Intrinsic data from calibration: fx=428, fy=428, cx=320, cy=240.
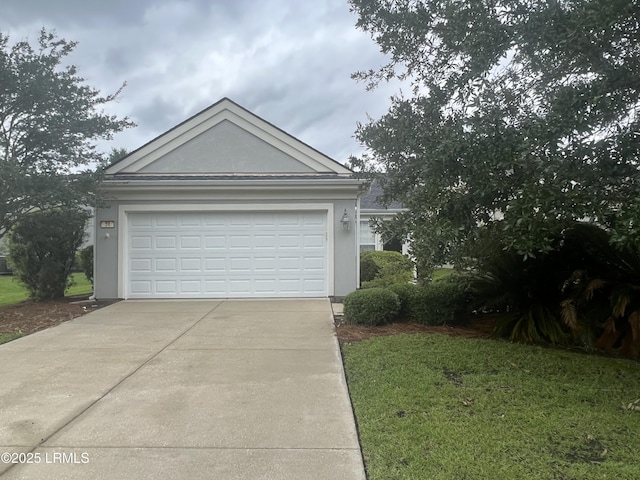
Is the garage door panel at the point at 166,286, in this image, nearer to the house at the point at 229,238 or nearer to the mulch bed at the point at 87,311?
the house at the point at 229,238

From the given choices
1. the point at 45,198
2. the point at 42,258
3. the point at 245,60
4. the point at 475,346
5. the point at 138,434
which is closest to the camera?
the point at 138,434

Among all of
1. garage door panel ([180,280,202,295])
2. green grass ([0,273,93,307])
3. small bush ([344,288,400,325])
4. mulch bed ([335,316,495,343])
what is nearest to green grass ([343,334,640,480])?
mulch bed ([335,316,495,343])

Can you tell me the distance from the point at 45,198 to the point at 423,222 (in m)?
7.80

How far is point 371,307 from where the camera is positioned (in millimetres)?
7605

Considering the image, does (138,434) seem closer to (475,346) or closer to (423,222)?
(423,222)

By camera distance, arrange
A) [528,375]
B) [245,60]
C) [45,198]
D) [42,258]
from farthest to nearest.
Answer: [245,60]
[42,258]
[45,198]
[528,375]

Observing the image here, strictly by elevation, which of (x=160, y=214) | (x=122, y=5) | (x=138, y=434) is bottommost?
(x=138, y=434)

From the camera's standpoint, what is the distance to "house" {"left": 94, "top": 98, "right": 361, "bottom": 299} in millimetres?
10602

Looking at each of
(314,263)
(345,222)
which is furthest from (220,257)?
(345,222)

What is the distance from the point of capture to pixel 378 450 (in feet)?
10.6

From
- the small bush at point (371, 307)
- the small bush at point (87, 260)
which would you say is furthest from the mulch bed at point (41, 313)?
the small bush at point (371, 307)

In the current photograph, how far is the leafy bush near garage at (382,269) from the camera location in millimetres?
12323

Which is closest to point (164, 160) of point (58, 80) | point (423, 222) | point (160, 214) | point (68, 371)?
point (160, 214)

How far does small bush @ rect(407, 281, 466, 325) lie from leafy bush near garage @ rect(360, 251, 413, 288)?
3.85m
